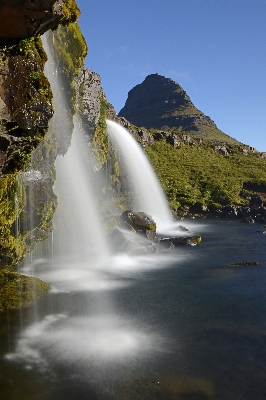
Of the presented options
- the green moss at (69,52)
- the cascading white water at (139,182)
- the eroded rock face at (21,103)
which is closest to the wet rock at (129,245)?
the green moss at (69,52)

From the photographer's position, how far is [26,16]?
9.85 metres

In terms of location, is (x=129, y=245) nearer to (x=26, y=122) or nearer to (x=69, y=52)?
(x=69, y=52)

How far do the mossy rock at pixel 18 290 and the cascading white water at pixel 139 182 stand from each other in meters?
34.7

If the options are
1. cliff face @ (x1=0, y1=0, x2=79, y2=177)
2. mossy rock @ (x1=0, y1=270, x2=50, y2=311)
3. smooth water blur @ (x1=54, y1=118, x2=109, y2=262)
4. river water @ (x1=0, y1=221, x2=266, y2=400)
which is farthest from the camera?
smooth water blur @ (x1=54, y1=118, x2=109, y2=262)

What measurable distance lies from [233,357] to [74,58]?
2305cm

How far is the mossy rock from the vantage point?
632 inches

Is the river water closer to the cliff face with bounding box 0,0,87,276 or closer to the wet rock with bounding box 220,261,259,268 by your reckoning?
the wet rock with bounding box 220,261,259,268

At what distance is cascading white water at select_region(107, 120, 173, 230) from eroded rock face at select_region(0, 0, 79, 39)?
4195 cm

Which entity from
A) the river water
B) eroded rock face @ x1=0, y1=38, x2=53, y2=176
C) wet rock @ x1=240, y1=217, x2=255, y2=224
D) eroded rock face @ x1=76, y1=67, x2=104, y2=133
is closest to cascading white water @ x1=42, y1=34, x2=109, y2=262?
eroded rock face @ x1=76, y1=67, x2=104, y2=133

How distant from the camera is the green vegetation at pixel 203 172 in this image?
66.2m

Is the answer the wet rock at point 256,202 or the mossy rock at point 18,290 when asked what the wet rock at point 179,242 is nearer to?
the mossy rock at point 18,290

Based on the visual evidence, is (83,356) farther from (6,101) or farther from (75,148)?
(75,148)

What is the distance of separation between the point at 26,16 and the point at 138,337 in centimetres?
1306

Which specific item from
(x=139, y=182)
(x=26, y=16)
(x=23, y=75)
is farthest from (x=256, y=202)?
(x=26, y=16)
